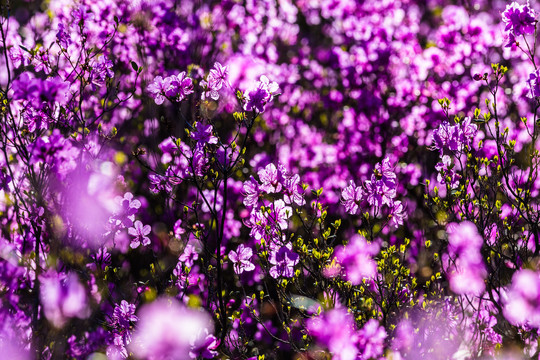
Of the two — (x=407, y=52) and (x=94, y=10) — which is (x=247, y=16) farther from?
(x=94, y=10)

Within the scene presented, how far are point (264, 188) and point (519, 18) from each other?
5.12 feet

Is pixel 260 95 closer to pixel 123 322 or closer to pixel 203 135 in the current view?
pixel 203 135

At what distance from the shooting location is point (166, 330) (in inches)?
59.7

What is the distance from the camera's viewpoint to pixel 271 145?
18.2ft

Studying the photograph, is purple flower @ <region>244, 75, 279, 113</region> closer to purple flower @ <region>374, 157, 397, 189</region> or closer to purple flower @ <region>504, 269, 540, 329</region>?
purple flower @ <region>374, 157, 397, 189</region>

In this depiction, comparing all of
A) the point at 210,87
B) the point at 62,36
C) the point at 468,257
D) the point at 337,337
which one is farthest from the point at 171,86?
the point at 468,257

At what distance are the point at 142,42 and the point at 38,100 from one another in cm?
251

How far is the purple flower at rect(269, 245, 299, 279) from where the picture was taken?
2.33m

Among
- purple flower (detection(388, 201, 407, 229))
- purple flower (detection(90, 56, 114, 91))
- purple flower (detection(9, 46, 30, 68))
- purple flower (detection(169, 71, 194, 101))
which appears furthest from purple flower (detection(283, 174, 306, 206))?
purple flower (detection(9, 46, 30, 68))

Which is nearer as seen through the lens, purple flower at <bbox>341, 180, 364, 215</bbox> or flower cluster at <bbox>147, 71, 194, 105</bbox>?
flower cluster at <bbox>147, 71, 194, 105</bbox>

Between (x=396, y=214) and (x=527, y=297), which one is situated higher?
(x=396, y=214)

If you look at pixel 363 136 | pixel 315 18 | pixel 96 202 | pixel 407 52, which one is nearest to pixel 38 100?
pixel 96 202

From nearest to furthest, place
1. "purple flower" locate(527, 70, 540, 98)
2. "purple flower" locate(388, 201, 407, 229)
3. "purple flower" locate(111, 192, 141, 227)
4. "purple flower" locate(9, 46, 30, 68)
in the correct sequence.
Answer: "purple flower" locate(527, 70, 540, 98) → "purple flower" locate(388, 201, 407, 229) → "purple flower" locate(111, 192, 141, 227) → "purple flower" locate(9, 46, 30, 68)

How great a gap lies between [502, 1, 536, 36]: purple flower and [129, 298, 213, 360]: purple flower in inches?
85.0
